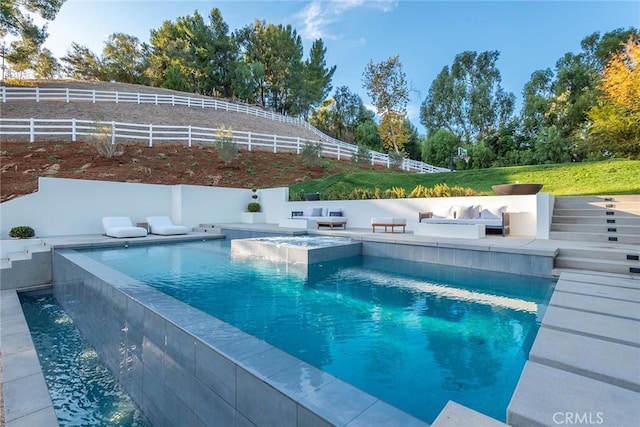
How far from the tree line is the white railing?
392 centimetres

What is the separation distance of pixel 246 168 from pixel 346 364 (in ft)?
50.5

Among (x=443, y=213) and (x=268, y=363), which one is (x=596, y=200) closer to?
(x=443, y=213)

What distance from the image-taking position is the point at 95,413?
278 centimetres

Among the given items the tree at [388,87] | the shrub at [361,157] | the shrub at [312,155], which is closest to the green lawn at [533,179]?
the shrub at [312,155]

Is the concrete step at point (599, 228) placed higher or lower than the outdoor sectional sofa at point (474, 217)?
lower

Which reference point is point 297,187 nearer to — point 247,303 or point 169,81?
point 247,303

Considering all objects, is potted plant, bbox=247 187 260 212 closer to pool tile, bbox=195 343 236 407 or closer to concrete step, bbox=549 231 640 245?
concrete step, bbox=549 231 640 245

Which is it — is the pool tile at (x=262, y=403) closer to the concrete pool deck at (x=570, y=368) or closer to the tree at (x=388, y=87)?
the concrete pool deck at (x=570, y=368)

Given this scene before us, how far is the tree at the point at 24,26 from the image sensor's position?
15.4 metres

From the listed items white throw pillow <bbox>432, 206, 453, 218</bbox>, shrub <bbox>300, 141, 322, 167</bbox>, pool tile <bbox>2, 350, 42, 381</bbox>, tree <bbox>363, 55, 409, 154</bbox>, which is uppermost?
tree <bbox>363, 55, 409, 154</bbox>

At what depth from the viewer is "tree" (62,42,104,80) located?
34.4 meters

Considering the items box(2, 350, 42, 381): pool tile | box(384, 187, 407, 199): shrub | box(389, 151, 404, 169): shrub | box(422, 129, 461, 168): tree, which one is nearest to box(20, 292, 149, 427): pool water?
box(2, 350, 42, 381): pool tile

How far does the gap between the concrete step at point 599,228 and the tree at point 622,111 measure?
29.4 ft

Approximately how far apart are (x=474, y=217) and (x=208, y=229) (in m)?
9.03
